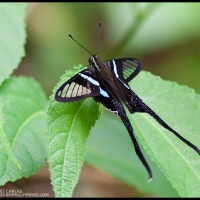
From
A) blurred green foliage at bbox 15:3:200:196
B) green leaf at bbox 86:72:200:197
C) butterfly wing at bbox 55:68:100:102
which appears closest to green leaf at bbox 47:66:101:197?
butterfly wing at bbox 55:68:100:102

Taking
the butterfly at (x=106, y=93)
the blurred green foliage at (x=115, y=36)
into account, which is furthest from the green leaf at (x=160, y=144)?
the blurred green foliage at (x=115, y=36)

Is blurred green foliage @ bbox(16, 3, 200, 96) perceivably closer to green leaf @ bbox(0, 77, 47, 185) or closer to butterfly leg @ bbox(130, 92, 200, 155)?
green leaf @ bbox(0, 77, 47, 185)

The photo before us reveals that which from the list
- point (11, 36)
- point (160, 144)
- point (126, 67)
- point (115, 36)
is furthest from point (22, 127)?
point (115, 36)

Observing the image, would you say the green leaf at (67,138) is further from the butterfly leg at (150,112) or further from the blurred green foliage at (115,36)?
the blurred green foliage at (115,36)

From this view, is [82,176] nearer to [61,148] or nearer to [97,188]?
[97,188]

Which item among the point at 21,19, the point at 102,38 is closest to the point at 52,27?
the point at 102,38
